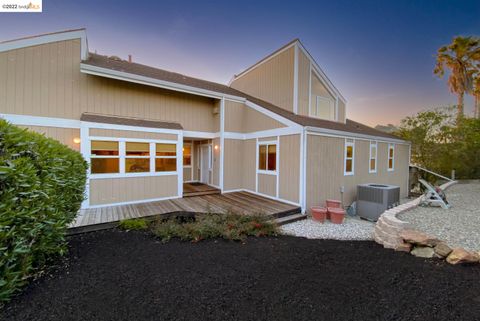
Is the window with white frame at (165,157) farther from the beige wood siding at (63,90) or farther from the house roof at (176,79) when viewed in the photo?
the house roof at (176,79)

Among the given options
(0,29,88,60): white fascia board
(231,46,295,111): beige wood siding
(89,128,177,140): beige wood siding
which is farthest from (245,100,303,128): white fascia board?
(0,29,88,60): white fascia board

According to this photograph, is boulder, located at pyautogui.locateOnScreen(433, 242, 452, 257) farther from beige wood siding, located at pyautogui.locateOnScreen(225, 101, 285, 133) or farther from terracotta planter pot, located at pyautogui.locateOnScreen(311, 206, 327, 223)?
beige wood siding, located at pyautogui.locateOnScreen(225, 101, 285, 133)

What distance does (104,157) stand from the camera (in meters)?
6.16

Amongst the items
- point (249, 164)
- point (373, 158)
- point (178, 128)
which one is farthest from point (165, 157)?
point (373, 158)

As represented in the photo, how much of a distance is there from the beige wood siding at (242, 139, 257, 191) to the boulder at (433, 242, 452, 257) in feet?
19.1

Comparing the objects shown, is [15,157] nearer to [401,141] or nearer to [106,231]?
[106,231]

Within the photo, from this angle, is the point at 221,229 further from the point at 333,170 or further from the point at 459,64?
the point at 459,64

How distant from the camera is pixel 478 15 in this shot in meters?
9.64

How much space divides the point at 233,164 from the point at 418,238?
21.6 ft

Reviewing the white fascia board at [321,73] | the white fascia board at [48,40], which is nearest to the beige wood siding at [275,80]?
the white fascia board at [321,73]

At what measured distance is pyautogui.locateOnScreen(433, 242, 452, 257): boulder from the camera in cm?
323

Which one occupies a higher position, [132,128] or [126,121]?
[126,121]

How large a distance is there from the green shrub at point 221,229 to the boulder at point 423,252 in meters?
2.67

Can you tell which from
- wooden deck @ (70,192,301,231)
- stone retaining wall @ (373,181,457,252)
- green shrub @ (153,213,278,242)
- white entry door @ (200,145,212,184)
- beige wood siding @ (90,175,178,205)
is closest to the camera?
stone retaining wall @ (373,181,457,252)
